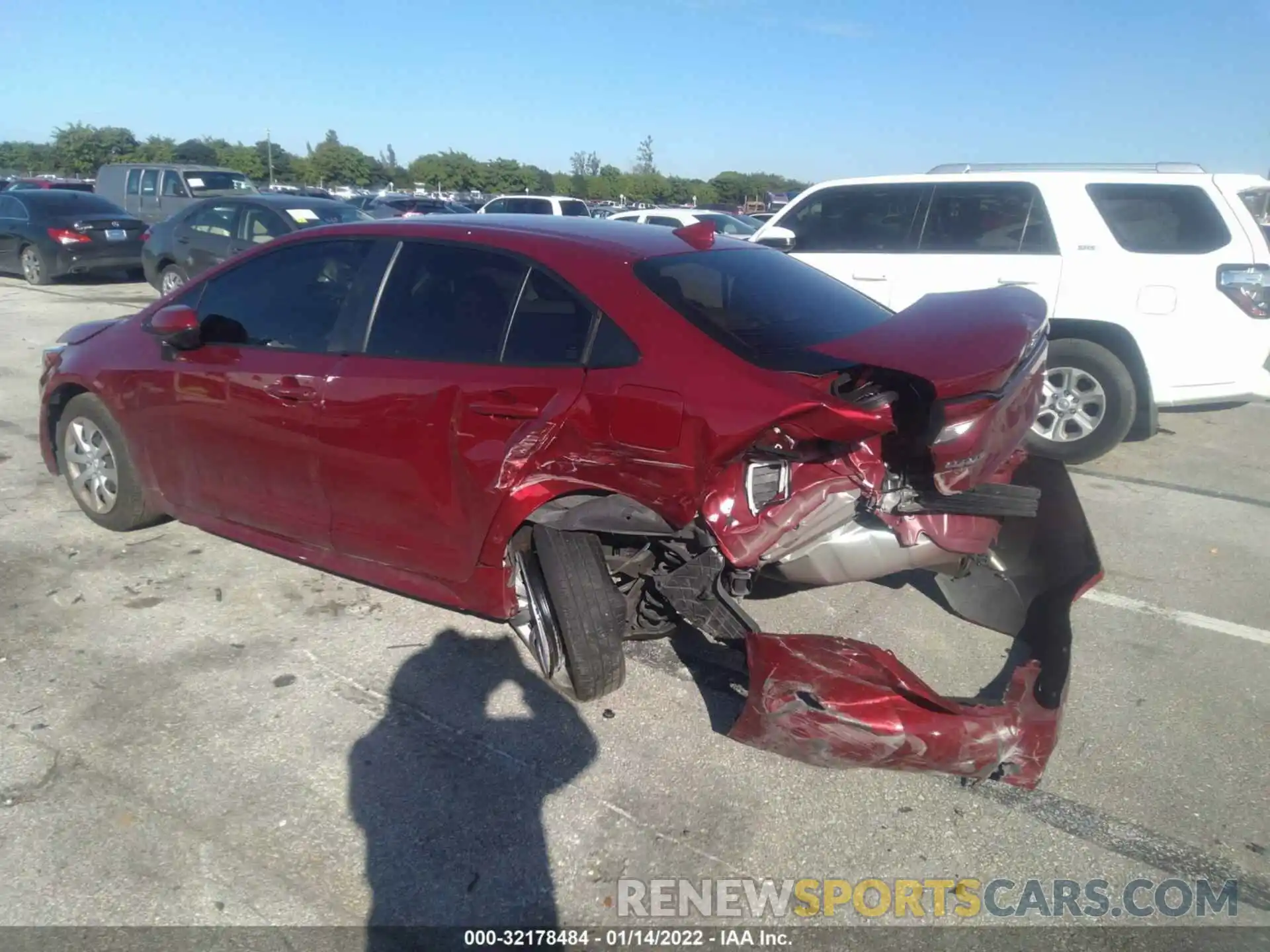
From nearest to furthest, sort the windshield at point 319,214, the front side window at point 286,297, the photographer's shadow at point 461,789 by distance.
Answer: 1. the photographer's shadow at point 461,789
2. the front side window at point 286,297
3. the windshield at point 319,214

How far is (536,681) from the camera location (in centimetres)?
353

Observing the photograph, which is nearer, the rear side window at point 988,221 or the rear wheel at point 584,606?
the rear wheel at point 584,606

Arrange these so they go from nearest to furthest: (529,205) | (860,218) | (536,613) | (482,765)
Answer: (482,765), (536,613), (860,218), (529,205)

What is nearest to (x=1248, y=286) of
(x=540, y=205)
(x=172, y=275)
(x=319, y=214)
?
(x=319, y=214)

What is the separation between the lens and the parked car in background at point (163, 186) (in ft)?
59.8

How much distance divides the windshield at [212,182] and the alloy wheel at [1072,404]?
634 inches

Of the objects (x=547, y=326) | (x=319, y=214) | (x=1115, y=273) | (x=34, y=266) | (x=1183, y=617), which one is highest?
(x=319, y=214)

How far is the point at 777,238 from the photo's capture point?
736 centimetres

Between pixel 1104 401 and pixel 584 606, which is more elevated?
pixel 1104 401

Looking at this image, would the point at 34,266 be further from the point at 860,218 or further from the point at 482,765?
the point at 482,765

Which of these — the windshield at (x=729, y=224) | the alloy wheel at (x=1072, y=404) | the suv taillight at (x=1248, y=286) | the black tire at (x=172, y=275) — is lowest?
the alloy wheel at (x=1072, y=404)

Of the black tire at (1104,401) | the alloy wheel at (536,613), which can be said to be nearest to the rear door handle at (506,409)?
the alloy wheel at (536,613)

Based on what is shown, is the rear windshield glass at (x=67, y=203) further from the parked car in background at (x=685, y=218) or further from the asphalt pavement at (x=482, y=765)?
the asphalt pavement at (x=482, y=765)

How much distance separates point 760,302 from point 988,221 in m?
4.30
